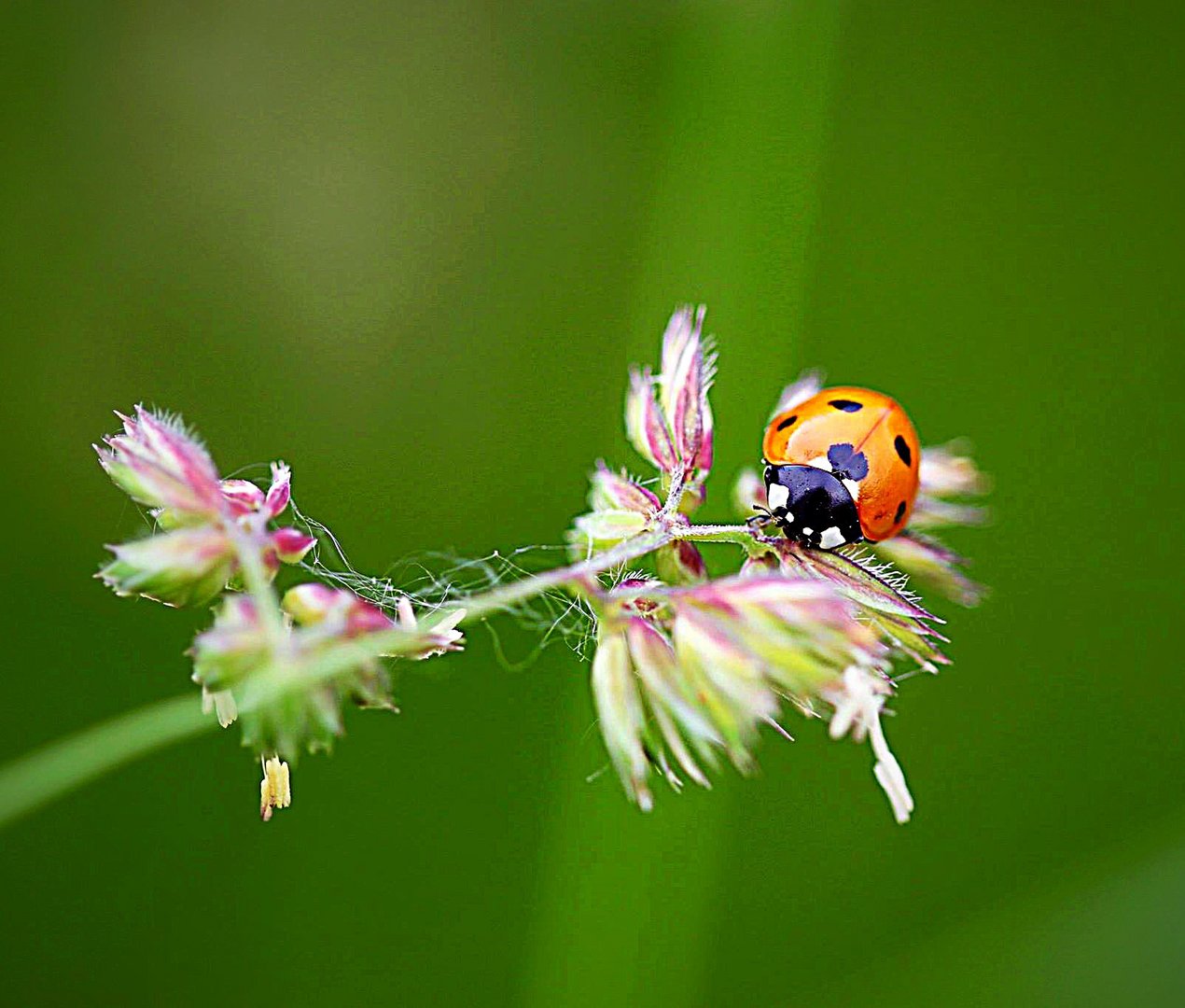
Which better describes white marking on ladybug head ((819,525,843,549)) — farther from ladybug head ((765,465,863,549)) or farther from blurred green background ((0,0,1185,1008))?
blurred green background ((0,0,1185,1008))

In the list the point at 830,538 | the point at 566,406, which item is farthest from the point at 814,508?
the point at 566,406

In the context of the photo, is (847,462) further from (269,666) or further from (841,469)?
(269,666)

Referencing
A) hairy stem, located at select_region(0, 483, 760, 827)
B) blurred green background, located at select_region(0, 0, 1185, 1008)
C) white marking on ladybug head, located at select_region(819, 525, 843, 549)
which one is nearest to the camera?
hairy stem, located at select_region(0, 483, 760, 827)

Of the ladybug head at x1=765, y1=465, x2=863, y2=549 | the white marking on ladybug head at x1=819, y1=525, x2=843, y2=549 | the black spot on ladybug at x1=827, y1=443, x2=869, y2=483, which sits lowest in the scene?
the white marking on ladybug head at x1=819, y1=525, x2=843, y2=549

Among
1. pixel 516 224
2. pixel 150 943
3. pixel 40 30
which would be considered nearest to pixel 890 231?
pixel 516 224

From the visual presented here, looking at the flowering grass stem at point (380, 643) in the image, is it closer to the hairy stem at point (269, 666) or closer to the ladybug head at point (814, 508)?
the hairy stem at point (269, 666)

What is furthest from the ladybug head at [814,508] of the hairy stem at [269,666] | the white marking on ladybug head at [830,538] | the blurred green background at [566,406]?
the blurred green background at [566,406]

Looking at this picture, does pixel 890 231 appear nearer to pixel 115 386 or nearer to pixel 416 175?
pixel 416 175

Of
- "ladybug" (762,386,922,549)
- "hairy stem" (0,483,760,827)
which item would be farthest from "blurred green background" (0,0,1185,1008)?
"hairy stem" (0,483,760,827)
